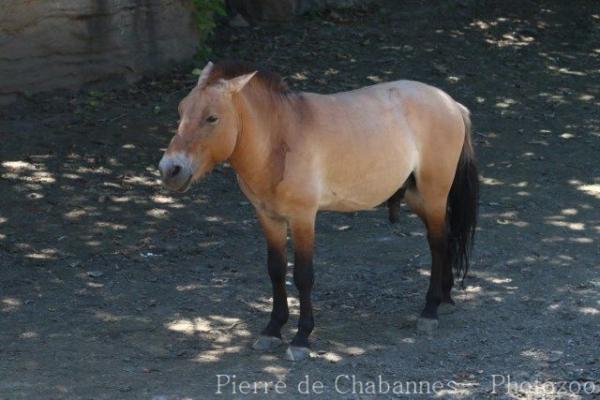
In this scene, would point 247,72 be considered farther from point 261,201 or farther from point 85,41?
point 85,41

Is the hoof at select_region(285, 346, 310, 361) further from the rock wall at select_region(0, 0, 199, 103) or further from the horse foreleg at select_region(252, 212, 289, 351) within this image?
the rock wall at select_region(0, 0, 199, 103)

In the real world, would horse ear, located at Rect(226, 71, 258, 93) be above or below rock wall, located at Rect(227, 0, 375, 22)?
above

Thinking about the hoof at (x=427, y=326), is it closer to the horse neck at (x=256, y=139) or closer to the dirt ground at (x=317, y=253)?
the dirt ground at (x=317, y=253)

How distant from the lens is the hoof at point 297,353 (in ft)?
18.8

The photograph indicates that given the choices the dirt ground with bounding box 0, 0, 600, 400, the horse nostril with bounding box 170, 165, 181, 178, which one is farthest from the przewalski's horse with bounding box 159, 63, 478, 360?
the dirt ground with bounding box 0, 0, 600, 400

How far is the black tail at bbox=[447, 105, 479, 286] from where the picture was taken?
6465 mm

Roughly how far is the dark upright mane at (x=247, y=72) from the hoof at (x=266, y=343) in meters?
1.47

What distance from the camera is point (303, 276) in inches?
230

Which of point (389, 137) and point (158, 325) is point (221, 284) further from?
point (389, 137)

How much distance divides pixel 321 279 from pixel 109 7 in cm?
452

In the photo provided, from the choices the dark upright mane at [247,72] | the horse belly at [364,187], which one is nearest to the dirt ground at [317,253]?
the horse belly at [364,187]

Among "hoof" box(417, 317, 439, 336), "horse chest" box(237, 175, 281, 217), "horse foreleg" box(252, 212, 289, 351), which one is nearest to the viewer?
"horse chest" box(237, 175, 281, 217)

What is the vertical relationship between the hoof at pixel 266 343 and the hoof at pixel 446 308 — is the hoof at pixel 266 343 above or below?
above

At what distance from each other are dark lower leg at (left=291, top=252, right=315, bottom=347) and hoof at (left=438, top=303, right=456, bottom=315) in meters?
1.07
